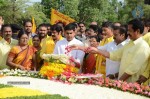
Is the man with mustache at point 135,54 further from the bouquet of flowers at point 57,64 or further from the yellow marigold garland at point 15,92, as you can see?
the yellow marigold garland at point 15,92

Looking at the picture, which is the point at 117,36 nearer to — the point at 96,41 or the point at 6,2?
the point at 96,41

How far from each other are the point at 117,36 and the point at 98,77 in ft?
3.24

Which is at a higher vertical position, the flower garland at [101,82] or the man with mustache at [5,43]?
the man with mustache at [5,43]

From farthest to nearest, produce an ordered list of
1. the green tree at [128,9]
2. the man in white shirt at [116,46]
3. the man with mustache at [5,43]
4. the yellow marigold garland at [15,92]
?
the green tree at [128,9], the man with mustache at [5,43], the man in white shirt at [116,46], the yellow marigold garland at [15,92]

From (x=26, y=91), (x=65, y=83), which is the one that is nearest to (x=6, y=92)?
(x=26, y=91)

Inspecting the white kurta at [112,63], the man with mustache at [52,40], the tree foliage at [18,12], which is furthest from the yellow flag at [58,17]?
the tree foliage at [18,12]

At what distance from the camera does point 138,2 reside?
221 ft

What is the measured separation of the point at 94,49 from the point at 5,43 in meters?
2.98

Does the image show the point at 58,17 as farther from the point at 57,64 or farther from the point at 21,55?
the point at 57,64

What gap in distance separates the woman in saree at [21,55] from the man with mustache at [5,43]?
25 centimetres

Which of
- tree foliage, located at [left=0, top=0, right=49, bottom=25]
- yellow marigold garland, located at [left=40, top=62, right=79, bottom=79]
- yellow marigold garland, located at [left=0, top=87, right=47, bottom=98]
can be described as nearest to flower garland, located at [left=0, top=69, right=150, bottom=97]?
yellow marigold garland, located at [left=40, top=62, right=79, bottom=79]

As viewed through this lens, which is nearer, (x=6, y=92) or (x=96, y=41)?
(x=6, y=92)

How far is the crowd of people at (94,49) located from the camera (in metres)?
7.48

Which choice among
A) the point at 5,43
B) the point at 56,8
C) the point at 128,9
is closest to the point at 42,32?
the point at 5,43
